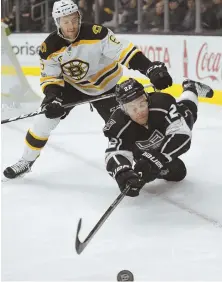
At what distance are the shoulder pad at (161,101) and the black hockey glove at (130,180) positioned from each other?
1.18 feet

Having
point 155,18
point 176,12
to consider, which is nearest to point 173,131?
point 176,12

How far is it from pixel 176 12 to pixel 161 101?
3289mm

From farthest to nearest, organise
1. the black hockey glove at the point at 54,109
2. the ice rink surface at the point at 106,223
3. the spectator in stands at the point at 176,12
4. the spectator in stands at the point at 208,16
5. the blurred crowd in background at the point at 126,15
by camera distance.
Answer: the spectator in stands at the point at 176,12
the blurred crowd in background at the point at 126,15
the spectator in stands at the point at 208,16
the black hockey glove at the point at 54,109
the ice rink surface at the point at 106,223

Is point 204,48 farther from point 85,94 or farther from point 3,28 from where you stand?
point 85,94

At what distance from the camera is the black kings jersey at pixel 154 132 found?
2807mm

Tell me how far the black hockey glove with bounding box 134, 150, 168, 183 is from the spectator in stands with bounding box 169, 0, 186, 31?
11.1ft

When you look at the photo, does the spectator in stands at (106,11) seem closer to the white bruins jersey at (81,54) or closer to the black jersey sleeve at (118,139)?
the white bruins jersey at (81,54)

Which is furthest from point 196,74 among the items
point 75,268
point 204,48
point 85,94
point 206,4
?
point 75,268

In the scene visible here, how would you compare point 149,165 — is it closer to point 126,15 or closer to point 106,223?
point 106,223

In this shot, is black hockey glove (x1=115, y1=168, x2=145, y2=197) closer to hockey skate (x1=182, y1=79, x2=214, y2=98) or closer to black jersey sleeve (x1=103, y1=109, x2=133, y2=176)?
black jersey sleeve (x1=103, y1=109, x2=133, y2=176)

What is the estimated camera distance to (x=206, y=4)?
557 centimetres

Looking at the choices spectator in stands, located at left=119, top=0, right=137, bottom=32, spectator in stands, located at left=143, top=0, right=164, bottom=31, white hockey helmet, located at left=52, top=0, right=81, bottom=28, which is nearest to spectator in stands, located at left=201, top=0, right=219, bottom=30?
spectator in stands, located at left=143, top=0, right=164, bottom=31

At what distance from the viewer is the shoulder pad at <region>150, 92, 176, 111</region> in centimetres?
285

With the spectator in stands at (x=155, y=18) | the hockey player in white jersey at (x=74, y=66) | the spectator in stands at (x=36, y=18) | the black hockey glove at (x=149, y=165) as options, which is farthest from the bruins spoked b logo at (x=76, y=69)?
the spectator in stands at (x=36, y=18)
